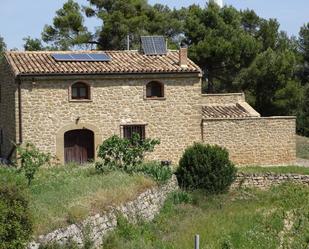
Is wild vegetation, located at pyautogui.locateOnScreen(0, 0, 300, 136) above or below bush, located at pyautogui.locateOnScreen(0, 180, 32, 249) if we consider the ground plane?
above

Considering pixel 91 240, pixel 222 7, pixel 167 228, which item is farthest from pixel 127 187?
pixel 222 7

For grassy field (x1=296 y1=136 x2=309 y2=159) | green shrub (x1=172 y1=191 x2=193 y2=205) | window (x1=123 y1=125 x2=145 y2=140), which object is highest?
window (x1=123 y1=125 x2=145 y2=140)

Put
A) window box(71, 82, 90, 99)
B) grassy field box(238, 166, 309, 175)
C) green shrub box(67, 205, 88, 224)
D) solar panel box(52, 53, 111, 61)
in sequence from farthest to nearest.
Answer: solar panel box(52, 53, 111, 61), window box(71, 82, 90, 99), grassy field box(238, 166, 309, 175), green shrub box(67, 205, 88, 224)

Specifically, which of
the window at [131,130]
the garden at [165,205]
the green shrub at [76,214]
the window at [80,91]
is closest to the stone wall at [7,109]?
the window at [80,91]

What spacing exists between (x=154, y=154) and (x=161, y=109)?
202 cm

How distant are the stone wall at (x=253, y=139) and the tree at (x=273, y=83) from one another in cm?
1167

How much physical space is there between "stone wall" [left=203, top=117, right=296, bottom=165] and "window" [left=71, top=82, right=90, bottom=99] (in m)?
5.39

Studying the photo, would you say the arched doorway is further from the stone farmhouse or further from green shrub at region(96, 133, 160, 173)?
green shrub at region(96, 133, 160, 173)

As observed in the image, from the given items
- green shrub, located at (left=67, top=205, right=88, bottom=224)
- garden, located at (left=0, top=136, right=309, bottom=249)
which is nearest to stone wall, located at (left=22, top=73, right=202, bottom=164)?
garden, located at (left=0, top=136, right=309, bottom=249)

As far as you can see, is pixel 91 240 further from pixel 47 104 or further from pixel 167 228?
pixel 47 104

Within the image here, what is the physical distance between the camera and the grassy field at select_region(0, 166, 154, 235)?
14.4m

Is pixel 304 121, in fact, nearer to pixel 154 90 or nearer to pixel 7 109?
pixel 154 90

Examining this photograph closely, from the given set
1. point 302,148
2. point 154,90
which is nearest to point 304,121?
point 302,148

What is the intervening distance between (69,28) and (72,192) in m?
26.0
